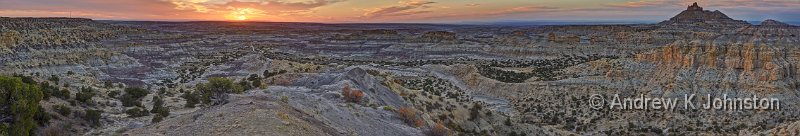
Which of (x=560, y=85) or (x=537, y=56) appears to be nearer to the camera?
(x=560, y=85)

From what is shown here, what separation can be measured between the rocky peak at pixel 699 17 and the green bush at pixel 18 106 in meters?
114

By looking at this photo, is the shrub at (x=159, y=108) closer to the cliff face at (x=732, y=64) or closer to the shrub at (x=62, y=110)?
the shrub at (x=62, y=110)

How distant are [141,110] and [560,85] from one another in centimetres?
2930

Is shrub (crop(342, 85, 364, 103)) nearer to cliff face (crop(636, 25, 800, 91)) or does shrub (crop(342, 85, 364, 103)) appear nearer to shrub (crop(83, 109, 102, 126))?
shrub (crop(83, 109, 102, 126))

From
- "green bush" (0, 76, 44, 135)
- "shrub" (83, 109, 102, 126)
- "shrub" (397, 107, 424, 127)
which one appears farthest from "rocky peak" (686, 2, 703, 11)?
"green bush" (0, 76, 44, 135)

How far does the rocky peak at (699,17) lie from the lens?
114094 millimetres

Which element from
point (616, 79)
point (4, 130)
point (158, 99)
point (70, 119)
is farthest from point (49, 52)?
point (616, 79)

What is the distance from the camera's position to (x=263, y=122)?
15945mm

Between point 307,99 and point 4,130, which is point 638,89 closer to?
point 307,99

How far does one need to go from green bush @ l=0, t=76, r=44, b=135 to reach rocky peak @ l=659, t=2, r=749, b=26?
113850 mm

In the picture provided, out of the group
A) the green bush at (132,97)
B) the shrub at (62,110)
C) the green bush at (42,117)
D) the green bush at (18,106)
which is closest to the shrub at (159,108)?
the green bush at (132,97)

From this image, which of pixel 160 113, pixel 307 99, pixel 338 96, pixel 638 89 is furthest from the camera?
pixel 638 89

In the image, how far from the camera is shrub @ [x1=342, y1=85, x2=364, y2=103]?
24.3m

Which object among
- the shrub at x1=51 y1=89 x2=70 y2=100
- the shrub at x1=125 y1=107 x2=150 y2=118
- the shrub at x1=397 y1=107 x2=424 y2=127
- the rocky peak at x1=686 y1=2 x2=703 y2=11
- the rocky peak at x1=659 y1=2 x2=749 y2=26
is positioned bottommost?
the shrub at x1=397 y1=107 x2=424 y2=127
